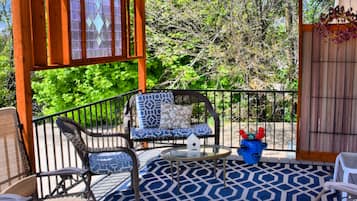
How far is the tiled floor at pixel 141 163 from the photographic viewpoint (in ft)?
13.1

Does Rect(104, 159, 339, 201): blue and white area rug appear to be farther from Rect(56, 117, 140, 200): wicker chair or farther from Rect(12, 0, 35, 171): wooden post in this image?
Rect(12, 0, 35, 171): wooden post

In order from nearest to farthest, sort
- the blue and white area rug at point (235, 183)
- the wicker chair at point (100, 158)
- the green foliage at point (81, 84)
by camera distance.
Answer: the wicker chair at point (100, 158), the blue and white area rug at point (235, 183), the green foliage at point (81, 84)

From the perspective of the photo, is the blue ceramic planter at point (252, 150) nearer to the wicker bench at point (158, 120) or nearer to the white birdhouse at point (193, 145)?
the wicker bench at point (158, 120)

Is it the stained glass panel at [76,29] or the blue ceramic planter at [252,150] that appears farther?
the blue ceramic planter at [252,150]

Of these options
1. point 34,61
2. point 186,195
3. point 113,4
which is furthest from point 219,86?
point 34,61

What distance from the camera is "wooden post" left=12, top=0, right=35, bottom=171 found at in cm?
291

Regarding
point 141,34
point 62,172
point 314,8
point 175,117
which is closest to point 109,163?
point 62,172

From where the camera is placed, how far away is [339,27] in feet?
14.8

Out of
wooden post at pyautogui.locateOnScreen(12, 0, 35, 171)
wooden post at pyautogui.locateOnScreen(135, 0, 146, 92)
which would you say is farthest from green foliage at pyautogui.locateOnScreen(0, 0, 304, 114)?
wooden post at pyautogui.locateOnScreen(12, 0, 35, 171)

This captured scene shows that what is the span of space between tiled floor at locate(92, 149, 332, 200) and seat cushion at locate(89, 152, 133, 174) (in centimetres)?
39

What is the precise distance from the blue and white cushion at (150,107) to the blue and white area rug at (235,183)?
0.48 m

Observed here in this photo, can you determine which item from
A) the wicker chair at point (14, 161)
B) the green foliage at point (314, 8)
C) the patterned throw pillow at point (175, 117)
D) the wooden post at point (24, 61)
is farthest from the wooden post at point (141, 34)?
the wicker chair at point (14, 161)

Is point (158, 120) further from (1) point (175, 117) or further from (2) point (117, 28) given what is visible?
(2) point (117, 28)

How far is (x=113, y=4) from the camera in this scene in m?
4.62
